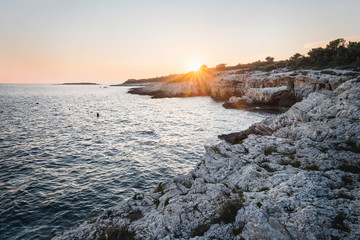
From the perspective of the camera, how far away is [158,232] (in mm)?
8859

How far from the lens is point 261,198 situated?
9047mm

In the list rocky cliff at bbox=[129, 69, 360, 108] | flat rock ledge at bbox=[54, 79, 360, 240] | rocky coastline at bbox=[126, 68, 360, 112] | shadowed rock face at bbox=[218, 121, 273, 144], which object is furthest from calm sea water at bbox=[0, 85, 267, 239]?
rocky cliff at bbox=[129, 69, 360, 108]

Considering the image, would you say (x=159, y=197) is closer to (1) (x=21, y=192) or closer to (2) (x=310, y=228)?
(2) (x=310, y=228)

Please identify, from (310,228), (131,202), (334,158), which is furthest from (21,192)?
(334,158)

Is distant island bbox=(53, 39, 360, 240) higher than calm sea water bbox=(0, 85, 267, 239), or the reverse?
distant island bbox=(53, 39, 360, 240)

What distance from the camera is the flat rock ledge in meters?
7.45

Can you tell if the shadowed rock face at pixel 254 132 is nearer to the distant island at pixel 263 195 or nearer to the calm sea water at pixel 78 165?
the distant island at pixel 263 195

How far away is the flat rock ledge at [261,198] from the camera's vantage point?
24.4 feet

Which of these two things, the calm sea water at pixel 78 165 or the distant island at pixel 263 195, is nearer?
the distant island at pixel 263 195

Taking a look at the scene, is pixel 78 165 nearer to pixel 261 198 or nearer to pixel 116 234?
pixel 116 234

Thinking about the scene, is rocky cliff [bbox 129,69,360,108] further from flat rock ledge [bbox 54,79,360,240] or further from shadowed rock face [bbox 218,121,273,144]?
flat rock ledge [bbox 54,79,360,240]

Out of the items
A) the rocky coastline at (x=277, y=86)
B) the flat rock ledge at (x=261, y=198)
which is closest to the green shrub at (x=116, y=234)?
the flat rock ledge at (x=261, y=198)

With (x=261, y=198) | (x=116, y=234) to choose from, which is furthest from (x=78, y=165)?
(x=261, y=198)

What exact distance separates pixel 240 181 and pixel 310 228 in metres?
4.28
